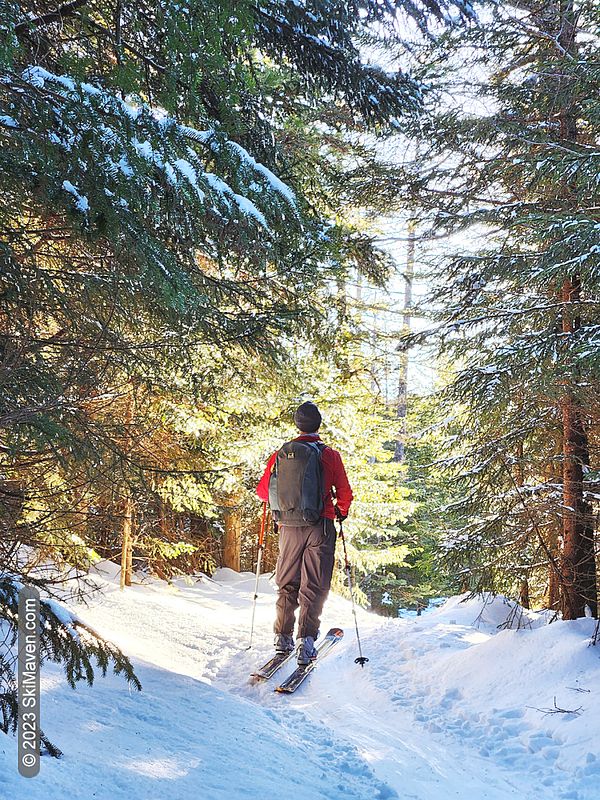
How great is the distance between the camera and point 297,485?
5.98 m

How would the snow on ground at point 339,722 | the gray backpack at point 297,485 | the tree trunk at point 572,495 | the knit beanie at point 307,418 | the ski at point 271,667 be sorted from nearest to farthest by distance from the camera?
the snow on ground at point 339,722 → the ski at point 271,667 → the gray backpack at point 297,485 → the knit beanie at point 307,418 → the tree trunk at point 572,495

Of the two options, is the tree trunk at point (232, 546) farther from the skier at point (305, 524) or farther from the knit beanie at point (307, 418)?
the knit beanie at point (307, 418)

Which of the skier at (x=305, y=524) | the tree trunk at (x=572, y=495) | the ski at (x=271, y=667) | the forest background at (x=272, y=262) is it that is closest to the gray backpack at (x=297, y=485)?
the skier at (x=305, y=524)

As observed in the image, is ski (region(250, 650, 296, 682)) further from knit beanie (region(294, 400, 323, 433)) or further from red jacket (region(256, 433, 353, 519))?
knit beanie (region(294, 400, 323, 433))

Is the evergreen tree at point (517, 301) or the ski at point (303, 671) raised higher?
the evergreen tree at point (517, 301)

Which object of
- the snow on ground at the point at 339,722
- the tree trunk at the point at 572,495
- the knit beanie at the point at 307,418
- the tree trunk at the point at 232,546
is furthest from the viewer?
the tree trunk at the point at 232,546

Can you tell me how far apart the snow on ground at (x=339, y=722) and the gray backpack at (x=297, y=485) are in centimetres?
159

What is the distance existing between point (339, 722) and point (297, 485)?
2.13m

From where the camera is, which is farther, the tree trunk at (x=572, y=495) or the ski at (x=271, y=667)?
the tree trunk at (x=572, y=495)

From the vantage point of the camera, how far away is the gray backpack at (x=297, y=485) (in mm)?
5926

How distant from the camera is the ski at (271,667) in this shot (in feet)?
18.8

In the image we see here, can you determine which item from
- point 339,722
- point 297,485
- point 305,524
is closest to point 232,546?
point 305,524

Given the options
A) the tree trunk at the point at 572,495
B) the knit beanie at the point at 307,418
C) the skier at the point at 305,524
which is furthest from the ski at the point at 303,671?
→ the tree trunk at the point at 572,495

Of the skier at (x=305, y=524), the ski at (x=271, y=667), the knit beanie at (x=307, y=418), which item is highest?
the knit beanie at (x=307, y=418)
